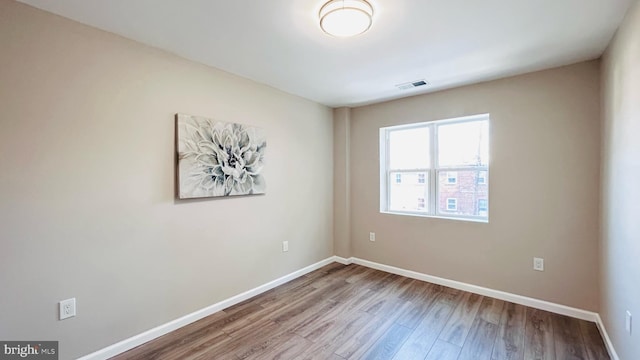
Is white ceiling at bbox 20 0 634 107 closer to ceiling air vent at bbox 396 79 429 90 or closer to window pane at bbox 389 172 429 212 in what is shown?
ceiling air vent at bbox 396 79 429 90

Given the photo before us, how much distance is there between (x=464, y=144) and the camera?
3297mm

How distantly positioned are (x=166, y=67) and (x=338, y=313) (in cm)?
270

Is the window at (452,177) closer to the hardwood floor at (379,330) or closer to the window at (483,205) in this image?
the window at (483,205)

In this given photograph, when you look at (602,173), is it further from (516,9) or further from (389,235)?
(389,235)

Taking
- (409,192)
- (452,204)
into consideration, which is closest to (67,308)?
(409,192)

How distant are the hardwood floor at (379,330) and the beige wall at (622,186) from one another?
44 centimetres

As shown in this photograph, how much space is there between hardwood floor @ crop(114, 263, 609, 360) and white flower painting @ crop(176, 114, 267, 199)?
1195mm

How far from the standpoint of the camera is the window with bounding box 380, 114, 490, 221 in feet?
10.5

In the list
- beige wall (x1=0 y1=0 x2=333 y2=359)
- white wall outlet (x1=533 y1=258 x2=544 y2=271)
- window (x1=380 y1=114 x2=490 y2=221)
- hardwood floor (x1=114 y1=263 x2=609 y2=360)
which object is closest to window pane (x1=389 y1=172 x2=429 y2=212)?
window (x1=380 y1=114 x2=490 y2=221)

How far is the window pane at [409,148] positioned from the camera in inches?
143

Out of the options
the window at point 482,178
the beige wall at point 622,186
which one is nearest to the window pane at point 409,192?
the window at point 482,178

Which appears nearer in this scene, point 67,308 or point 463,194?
point 67,308

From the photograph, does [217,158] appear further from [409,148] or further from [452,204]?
[452,204]

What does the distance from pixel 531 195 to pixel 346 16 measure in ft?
8.25
